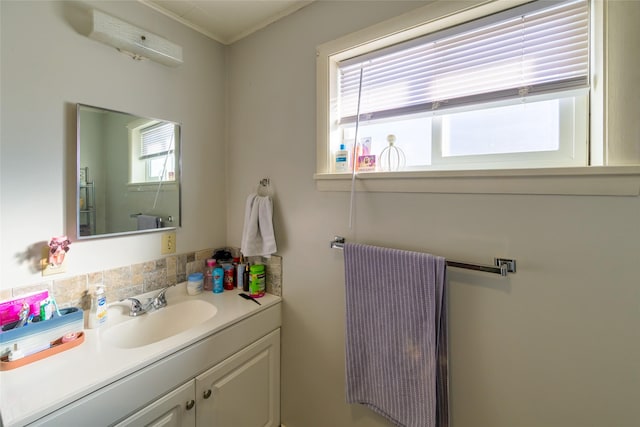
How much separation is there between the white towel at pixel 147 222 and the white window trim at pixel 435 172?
2.95ft

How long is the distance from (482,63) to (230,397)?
5.80ft

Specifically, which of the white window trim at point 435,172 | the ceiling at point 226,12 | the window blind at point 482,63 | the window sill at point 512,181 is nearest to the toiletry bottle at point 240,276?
the white window trim at point 435,172

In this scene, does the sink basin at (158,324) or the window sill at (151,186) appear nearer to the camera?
→ the sink basin at (158,324)

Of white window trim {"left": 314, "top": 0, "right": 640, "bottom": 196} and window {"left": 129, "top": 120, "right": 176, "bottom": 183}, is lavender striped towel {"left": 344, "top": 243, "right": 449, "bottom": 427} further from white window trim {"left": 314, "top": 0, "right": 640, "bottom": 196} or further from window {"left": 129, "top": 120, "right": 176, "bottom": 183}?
window {"left": 129, "top": 120, "right": 176, "bottom": 183}

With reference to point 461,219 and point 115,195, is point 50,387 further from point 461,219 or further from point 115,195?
point 461,219

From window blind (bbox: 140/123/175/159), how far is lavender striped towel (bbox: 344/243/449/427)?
1.13 m

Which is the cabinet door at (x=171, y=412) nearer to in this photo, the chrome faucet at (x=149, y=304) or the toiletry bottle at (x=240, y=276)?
the chrome faucet at (x=149, y=304)

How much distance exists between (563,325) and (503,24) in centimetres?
106

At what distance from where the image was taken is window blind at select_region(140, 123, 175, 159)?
1.41 meters

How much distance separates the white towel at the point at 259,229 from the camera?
1474mm

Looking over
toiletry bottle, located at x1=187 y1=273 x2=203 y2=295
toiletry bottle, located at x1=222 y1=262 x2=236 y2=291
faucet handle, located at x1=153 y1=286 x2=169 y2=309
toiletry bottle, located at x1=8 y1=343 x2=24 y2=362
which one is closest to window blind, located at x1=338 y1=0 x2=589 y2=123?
toiletry bottle, located at x1=222 y1=262 x2=236 y2=291

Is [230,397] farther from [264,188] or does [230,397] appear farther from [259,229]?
[264,188]

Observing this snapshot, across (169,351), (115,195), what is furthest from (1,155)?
(169,351)

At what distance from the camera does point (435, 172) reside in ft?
3.38
